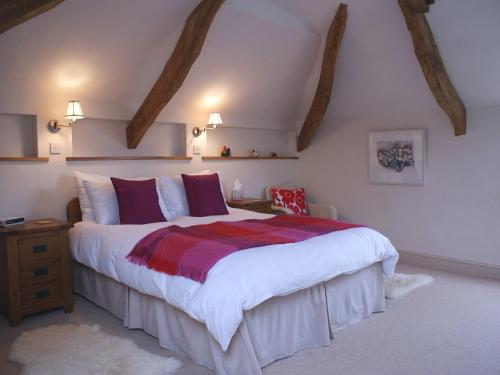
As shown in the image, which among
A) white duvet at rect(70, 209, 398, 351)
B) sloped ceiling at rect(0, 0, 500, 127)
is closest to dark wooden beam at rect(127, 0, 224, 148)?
sloped ceiling at rect(0, 0, 500, 127)

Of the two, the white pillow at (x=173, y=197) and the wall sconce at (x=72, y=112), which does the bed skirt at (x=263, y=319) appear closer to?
the white pillow at (x=173, y=197)

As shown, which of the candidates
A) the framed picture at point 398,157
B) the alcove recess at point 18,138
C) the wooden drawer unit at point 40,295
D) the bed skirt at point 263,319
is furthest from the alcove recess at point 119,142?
the framed picture at point 398,157

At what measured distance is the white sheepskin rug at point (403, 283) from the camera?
3785 mm

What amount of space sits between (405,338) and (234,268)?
140 centimetres

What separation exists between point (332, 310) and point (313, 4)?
9.80 ft

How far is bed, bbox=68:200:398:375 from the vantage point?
2.37 meters

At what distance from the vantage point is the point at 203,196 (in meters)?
4.24

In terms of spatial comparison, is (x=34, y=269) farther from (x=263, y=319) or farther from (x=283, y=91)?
(x=283, y=91)

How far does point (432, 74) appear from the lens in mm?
3977

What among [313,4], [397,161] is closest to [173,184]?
[313,4]

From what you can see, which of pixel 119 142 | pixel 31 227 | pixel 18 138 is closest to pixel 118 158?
pixel 119 142

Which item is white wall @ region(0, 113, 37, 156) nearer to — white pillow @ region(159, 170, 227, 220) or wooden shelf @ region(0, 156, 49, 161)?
wooden shelf @ region(0, 156, 49, 161)

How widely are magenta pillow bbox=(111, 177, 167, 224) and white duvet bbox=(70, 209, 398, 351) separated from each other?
0.52 ft

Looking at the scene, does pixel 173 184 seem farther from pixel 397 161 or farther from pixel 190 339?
pixel 397 161
